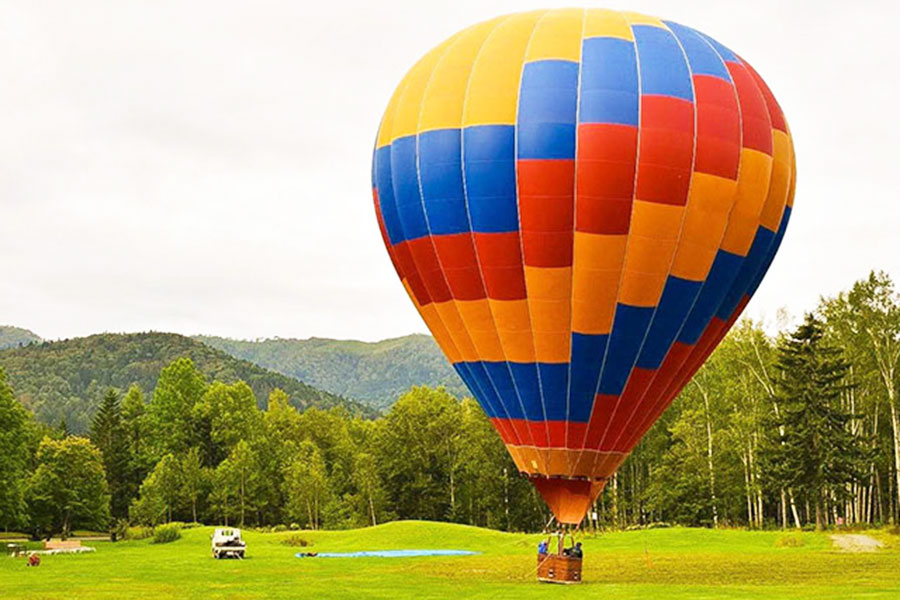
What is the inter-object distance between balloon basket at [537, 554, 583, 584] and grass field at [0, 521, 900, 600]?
0.31 meters

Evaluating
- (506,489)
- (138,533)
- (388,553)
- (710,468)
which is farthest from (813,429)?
(138,533)

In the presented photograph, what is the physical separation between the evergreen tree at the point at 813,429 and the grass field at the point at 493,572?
653 centimetres

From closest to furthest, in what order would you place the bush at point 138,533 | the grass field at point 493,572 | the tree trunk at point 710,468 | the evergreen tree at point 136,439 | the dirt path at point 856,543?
the grass field at point 493,572, the dirt path at point 856,543, the tree trunk at point 710,468, the bush at point 138,533, the evergreen tree at point 136,439

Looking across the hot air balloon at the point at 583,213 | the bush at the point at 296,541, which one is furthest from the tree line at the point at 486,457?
the hot air balloon at the point at 583,213

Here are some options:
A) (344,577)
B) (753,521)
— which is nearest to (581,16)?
(344,577)

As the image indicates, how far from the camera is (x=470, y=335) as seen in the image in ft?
72.5

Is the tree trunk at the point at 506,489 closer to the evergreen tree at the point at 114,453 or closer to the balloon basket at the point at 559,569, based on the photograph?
the evergreen tree at the point at 114,453

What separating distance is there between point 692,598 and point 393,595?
271 inches

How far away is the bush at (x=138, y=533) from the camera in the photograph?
61.5 metres

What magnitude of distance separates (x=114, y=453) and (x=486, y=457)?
3615 centimetres

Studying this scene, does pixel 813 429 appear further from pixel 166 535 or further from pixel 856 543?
pixel 166 535

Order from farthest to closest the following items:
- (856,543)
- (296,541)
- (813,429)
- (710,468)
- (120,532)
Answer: (120,532) < (710,468) < (813,429) < (296,541) < (856,543)

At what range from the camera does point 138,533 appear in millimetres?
61812

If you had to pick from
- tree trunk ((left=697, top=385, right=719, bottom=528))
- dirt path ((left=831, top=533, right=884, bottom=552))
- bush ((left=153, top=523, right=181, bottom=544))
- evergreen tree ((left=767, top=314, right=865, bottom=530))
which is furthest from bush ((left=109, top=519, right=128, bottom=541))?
dirt path ((left=831, top=533, right=884, bottom=552))
